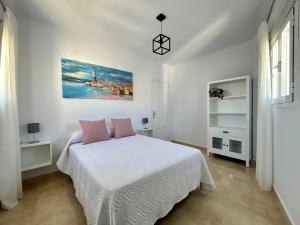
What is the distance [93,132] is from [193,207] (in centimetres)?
191

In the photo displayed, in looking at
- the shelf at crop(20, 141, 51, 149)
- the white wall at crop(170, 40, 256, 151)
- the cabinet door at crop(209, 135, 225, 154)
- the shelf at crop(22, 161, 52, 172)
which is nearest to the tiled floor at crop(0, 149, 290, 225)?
the shelf at crop(22, 161, 52, 172)

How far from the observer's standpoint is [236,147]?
3002 mm

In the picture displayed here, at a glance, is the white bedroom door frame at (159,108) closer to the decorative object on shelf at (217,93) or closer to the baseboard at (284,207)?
the decorative object on shelf at (217,93)

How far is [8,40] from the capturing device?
5.76 ft

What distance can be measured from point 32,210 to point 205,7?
141 inches

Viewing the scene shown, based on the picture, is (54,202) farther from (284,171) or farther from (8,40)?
(284,171)

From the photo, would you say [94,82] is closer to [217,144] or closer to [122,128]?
[122,128]

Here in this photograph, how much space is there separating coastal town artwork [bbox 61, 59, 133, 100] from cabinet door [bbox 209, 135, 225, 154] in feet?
7.64

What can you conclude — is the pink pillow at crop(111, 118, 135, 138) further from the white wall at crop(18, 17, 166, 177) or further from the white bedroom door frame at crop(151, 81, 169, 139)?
the white bedroom door frame at crop(151, 81, 169, 139)

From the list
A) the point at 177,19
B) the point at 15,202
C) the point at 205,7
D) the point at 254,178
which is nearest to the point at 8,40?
the point at 15,202

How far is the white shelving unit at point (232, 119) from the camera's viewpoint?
2.85 meters

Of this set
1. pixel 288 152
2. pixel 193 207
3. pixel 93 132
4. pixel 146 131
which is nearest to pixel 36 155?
pixel 93 132

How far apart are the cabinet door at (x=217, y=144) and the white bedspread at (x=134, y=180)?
1498 millimetres

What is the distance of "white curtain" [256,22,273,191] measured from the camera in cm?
198
